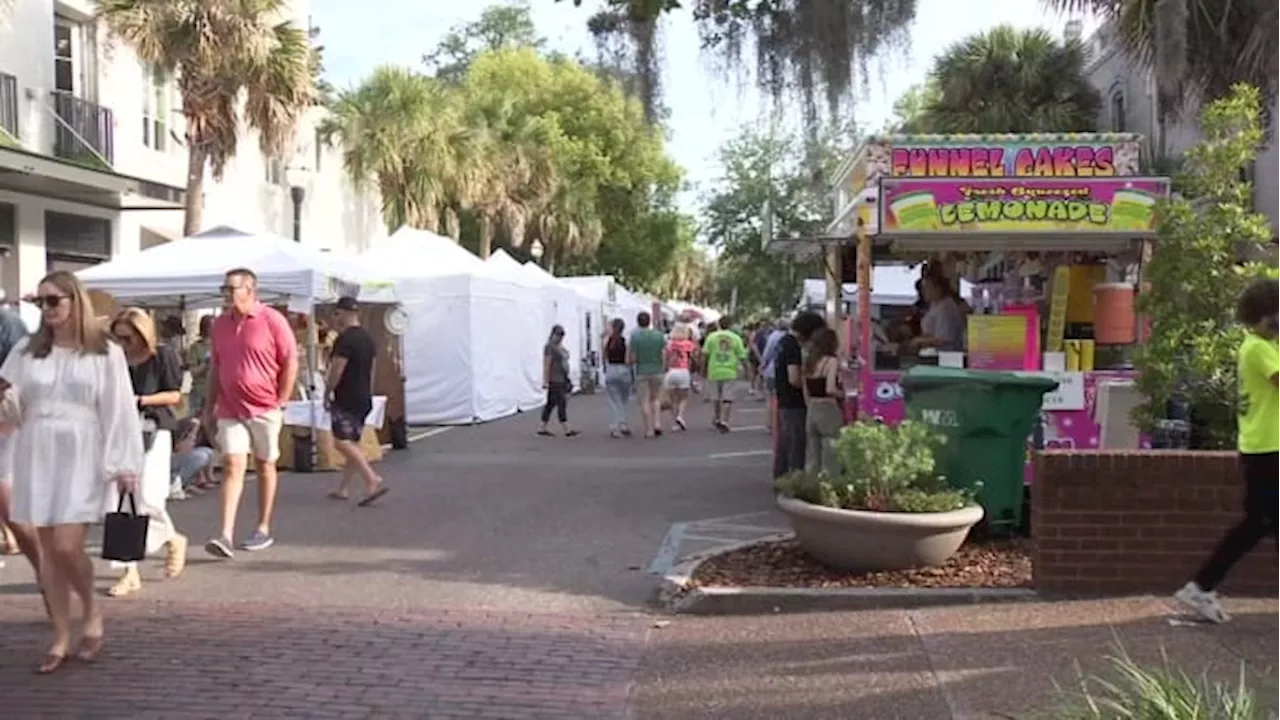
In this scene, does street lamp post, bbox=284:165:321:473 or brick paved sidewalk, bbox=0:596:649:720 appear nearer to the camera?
brick paved sidewalk, bbox=0:596:649:720

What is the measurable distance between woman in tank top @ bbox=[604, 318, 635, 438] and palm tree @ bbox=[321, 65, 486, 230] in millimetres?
13752

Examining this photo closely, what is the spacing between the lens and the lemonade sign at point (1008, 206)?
31.8ft

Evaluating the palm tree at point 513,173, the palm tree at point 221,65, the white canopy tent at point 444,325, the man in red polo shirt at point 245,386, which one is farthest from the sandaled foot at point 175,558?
the palm tree at point 513,173

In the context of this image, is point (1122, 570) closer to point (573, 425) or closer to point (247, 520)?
point (247, 520)

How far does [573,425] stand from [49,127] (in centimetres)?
881

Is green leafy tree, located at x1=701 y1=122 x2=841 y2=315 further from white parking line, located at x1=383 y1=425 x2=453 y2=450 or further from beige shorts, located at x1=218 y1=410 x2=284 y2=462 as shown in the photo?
beige shorts, located at x1=218 y1=410 x2=284 y2=462

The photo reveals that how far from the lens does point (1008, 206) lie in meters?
9.84

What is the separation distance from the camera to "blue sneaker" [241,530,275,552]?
30.4 ft

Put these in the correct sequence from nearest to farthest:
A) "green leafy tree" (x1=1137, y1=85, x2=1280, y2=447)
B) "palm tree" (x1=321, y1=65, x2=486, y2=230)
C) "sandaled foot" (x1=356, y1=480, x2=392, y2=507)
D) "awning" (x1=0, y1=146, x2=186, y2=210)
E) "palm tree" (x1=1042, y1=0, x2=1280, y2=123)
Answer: "green leafy tree" (x1=1137, y1=85, x2=1280, y2=447) < "palm tree" (x1=1042, y1=0, x2=1280, y2=123) < "sandaled foot" (x1=356, y1=480, x2=392, y2=507) < "awning" (x1=0, y1=146, x2=186, y2=210) < "palm tree" (x1=321, y1=65, x2=486, y2=230)

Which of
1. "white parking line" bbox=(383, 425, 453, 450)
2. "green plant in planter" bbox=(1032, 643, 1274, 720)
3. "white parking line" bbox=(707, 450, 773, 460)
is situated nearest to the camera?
"green plant in planter" bbox=(1032, 643, 1274, 720)

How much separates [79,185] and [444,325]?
5545 mm

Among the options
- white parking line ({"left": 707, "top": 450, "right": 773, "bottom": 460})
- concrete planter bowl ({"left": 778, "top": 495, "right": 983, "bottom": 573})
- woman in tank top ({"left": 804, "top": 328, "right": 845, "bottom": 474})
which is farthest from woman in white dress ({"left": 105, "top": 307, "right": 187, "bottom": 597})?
white parking line ({"left": 707, "top": 450, "right": 773, "bottom": 460})

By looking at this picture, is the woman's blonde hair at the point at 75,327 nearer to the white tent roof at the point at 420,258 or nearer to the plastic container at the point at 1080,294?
the plastic container at the point at 1080,294

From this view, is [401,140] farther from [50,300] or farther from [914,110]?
[50,300]
